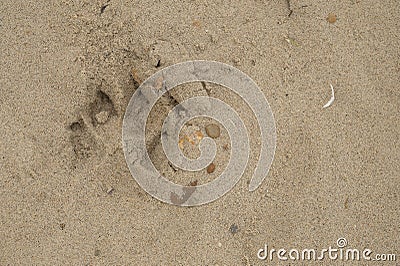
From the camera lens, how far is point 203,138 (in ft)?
6.91

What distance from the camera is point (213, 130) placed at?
210 cm

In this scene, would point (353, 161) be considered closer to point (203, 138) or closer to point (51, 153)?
point (203, 138)

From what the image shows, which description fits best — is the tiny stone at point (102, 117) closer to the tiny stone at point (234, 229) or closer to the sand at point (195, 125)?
the sand at point (195, 125)

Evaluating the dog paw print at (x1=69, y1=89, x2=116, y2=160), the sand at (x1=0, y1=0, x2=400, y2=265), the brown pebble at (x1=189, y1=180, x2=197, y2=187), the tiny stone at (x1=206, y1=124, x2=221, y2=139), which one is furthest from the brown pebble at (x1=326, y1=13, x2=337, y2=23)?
the dog paw print at (x1=69, y1=89, x2=116, y2=160)

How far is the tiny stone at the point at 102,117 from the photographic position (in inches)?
81.4

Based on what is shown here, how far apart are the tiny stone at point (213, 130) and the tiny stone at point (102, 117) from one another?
0.46 m

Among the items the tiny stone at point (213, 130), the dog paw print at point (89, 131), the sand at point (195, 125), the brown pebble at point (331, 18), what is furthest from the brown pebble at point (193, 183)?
the brown pebble at point (331, 18)

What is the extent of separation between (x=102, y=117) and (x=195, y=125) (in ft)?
1.38

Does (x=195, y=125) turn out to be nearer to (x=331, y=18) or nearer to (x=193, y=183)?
(x=193, y=183)

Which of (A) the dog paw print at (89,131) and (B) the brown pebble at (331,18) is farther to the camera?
(B) the brown pebble at (331,18)

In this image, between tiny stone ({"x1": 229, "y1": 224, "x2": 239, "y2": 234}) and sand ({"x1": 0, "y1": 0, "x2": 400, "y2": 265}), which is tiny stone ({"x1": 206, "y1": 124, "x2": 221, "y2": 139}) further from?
tiny stone ({"x1": 229, "y1": 224, "x2": 239, "y2": 234})

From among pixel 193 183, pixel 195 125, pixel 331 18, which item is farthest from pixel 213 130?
pixel 331 18

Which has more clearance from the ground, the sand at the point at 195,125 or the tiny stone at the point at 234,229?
the sand at the point at 195,125

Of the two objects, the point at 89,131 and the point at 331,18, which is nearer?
the point at 89,131
